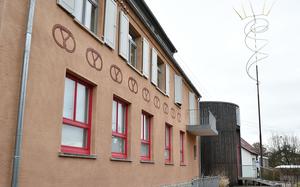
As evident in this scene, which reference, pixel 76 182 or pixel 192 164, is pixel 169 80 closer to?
pixel 192 164

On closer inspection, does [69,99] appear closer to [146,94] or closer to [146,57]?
[146,94]

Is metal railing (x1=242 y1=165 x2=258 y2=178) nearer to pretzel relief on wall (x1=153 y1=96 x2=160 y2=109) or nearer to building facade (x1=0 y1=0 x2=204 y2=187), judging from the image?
building facade (x1=0 y1=0 x2=204 y2=187)

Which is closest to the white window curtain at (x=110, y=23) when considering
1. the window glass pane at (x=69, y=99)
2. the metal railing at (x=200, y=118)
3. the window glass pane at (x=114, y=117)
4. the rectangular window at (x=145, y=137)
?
the window glass pane at (x=114, y=117)

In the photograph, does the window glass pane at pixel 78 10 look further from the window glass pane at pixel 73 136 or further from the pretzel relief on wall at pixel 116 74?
the window glass pane at pixel 73 136

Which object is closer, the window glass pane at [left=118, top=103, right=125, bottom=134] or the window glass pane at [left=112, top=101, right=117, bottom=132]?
the window glass pane at [left=112, top=101, right=117, bottom=132]

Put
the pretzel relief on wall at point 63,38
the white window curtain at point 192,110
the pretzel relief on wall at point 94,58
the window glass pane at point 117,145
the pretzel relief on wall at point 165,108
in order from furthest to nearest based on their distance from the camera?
the white window curtain at point 192,110 < the pretzel relief on wall at point 165,108 < the window glass pane at point 117,145 < the pretzel relief on wall at point 94,58 < the pretzel relief on wall at point 63,38

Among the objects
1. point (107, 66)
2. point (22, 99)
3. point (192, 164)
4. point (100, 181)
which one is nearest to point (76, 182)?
point (100, 181)

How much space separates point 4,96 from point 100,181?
12.8 ft

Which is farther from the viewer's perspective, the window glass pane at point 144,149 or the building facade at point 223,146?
the building facade at point 223,146

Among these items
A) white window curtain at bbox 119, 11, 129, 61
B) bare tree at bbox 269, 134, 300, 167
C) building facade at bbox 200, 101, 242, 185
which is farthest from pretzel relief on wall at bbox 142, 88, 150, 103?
bare tree at bbox 269, 134, 300, 167

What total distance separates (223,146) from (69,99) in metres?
21.6

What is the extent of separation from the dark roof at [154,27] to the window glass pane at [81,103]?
4.07 meters

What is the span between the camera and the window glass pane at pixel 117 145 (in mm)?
10204

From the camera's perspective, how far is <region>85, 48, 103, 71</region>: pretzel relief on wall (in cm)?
865
